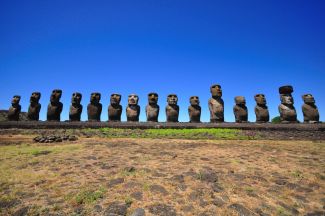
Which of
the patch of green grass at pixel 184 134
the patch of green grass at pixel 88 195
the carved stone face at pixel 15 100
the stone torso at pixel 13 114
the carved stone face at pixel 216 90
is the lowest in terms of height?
the patch of green grass at pixel 88 195

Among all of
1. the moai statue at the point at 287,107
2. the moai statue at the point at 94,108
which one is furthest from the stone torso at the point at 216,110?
the moai statue at the point at 94,108

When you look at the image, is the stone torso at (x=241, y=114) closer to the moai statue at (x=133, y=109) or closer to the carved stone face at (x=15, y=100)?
the moai statue at (x=133, y=109)

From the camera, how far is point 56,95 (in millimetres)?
17344

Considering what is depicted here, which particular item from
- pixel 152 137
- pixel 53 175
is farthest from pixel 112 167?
pixel 152 137

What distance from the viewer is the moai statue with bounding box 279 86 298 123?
17016mm

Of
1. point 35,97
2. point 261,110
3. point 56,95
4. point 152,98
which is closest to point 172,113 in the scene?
point 152,98

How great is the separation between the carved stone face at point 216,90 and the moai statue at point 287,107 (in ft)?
13.3

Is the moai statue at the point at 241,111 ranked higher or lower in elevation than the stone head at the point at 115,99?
lower

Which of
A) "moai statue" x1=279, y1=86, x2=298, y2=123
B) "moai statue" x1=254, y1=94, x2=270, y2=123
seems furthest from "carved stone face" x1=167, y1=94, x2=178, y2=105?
"moai statue" x1=279, y1=86, x2=298, y2=123

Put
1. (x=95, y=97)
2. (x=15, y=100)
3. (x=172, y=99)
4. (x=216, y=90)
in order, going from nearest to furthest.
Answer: (x=95, y=97) < (x=172, y=99) < (x=216, y=90) < (x=15, y=100)

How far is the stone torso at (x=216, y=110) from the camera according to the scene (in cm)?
1698

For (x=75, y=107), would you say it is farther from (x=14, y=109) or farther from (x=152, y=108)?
(x=152, y=108)

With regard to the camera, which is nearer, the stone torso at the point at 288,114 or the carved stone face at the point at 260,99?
the stone torso at the point at 288,114

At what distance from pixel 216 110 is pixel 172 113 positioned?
2.82 meters
